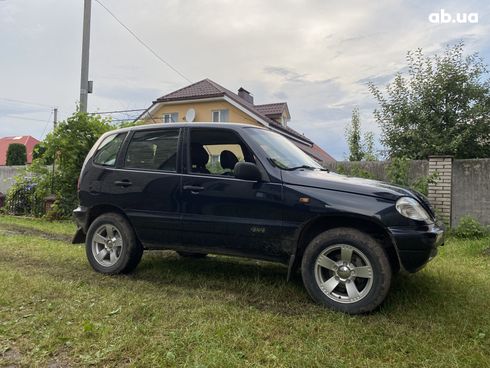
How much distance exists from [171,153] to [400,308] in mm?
2892

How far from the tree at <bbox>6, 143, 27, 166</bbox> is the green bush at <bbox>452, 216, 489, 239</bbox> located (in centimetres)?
2446

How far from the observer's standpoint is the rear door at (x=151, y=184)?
4449 mm

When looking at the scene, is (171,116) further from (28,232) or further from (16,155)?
(28,232)

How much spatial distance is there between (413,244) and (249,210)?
1.54 m

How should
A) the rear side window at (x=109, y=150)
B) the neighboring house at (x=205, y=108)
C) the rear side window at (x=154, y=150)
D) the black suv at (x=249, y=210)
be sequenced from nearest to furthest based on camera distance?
the black suv at (x=249, y=210) → the rear side window at (x=154, y=150) → the rear side window at (x=109, y=150) → the neighboring house at (x=205, y=108)

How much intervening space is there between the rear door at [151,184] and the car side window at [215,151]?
0.20 metres

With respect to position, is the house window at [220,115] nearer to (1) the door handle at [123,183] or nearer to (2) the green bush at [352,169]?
(2) the green bush at [352,169]

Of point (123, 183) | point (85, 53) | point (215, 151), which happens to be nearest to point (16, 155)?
point (85, 53)

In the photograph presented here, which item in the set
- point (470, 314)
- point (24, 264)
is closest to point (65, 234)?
point (24, 264)

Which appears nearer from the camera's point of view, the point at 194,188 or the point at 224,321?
the point at 224,321

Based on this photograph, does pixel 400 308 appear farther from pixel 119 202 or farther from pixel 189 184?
pixel 119 202

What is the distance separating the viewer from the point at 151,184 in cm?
457

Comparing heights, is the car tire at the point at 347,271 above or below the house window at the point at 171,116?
below

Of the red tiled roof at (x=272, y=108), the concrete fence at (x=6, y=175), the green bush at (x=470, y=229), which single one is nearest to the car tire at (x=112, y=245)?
the green bush at (x=470, y=229)
